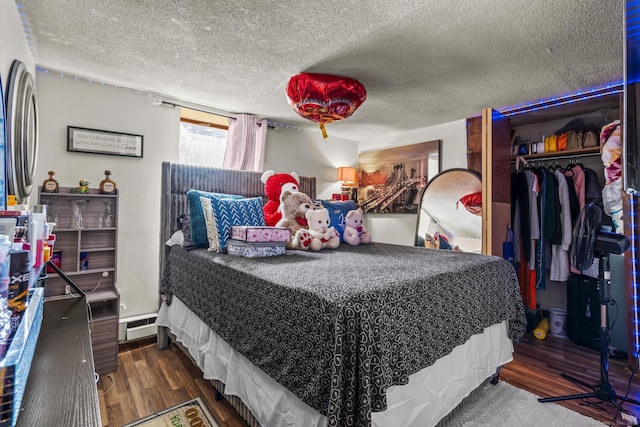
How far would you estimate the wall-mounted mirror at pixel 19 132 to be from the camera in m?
1.43

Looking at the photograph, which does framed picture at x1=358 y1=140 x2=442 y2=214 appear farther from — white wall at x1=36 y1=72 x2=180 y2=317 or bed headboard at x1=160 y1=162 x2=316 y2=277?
white wall at x1=36 y1=72 x2=180 y2=317

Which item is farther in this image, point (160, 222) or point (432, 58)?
point (160, 222)

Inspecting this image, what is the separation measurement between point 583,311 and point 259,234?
3136 mm

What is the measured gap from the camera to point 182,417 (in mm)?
1713

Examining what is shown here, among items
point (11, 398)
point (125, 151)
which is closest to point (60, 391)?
point (11, 398)

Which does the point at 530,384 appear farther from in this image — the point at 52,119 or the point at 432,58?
the point at 52,119

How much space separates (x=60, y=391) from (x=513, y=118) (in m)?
4.07

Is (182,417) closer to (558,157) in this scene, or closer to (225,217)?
(225,217)

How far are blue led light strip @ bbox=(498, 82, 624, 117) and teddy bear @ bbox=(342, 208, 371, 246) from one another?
2017 mm

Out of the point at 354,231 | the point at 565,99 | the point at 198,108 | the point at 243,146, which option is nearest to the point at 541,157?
the point at 565,99

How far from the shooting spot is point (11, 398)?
452 millimetres

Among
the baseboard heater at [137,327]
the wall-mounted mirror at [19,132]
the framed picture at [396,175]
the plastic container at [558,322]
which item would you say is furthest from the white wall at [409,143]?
the wall-mounted mirror at [19,132]

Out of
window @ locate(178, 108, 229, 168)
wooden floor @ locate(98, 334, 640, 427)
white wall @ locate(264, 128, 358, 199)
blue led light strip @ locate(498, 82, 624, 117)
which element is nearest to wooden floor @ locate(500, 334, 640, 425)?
wooden floor @ locate(98, 334, 640, 427)

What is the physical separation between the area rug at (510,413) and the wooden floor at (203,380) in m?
0.13
